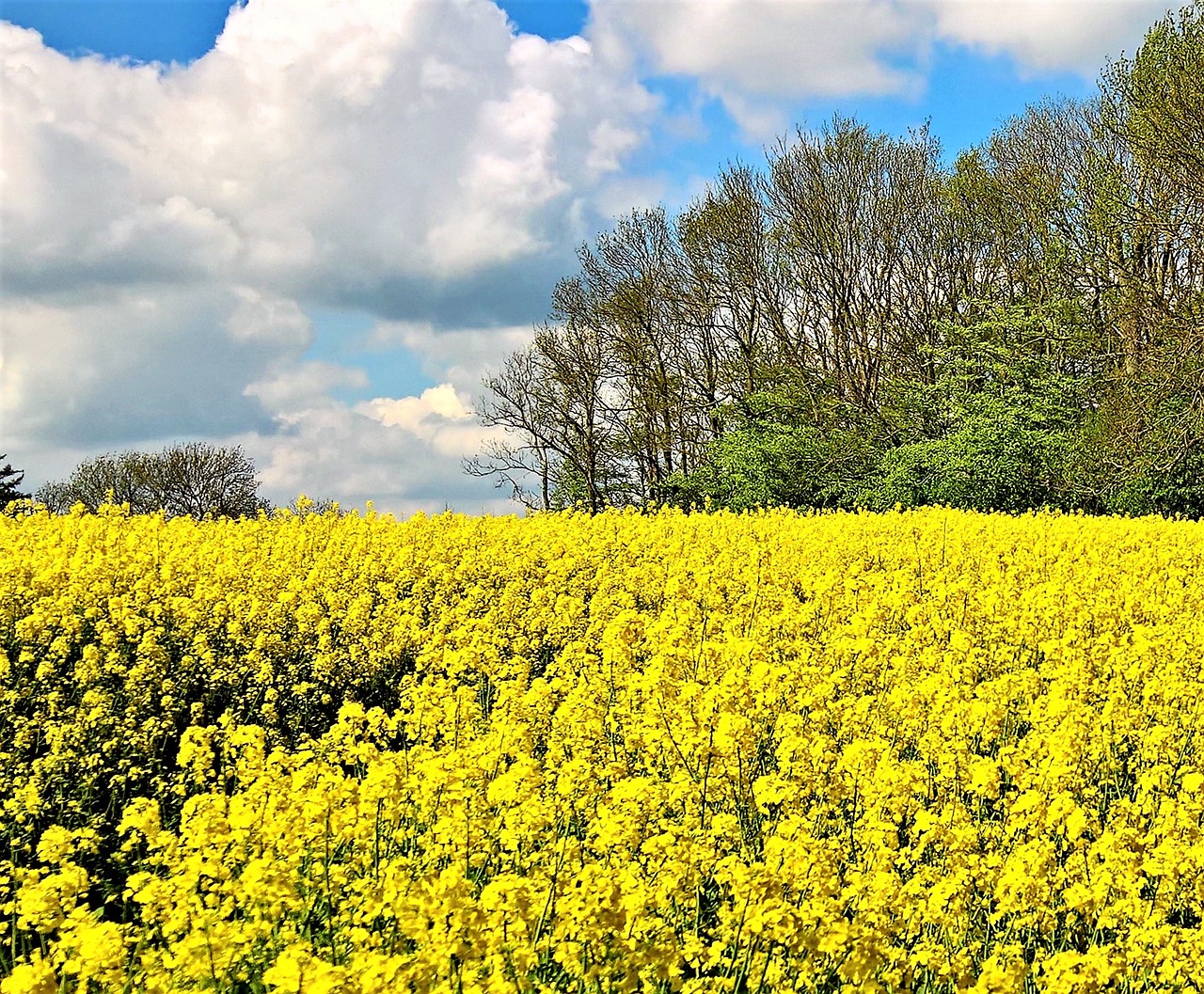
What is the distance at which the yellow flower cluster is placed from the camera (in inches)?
135

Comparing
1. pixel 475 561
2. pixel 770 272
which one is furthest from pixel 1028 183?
pixel 475 561

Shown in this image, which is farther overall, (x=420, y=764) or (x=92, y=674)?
(x=92, y=674)

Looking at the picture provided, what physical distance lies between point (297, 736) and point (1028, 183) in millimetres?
24641

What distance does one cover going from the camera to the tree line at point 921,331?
2242 cm

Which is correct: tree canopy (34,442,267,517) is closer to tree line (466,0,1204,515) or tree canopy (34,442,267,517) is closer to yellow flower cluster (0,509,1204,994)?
tree line (466,0,1204,515)

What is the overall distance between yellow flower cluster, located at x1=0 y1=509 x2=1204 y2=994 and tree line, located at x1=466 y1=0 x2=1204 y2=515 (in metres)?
13.4

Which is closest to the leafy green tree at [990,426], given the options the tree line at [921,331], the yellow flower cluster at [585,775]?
the tree line at [921,331]

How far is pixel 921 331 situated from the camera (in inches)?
1163

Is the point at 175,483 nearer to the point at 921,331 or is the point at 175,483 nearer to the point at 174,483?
the point at 174,483

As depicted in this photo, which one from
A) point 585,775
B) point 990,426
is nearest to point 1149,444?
point 990,426

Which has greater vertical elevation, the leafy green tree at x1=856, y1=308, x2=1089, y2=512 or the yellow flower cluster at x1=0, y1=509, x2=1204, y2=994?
the leafy green tree at x1=856, y1=308, x2=1089, y2=512

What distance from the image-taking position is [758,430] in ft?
91.6

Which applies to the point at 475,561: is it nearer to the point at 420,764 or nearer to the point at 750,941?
the point at 420,764

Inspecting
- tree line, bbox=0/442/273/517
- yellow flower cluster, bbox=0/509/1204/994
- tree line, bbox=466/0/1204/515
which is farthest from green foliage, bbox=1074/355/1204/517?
tree line, bbox=0/442/273/517
